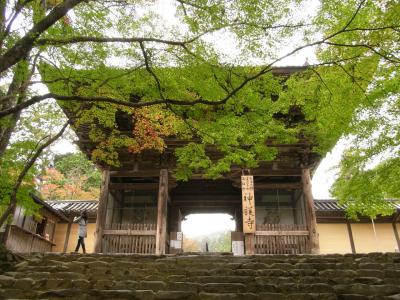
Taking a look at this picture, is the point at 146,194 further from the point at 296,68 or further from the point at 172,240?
the point at 296,68

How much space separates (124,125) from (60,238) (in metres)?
8.10

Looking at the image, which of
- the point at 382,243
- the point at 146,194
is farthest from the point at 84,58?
the point at 382,243

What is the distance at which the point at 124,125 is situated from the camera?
46.4ft

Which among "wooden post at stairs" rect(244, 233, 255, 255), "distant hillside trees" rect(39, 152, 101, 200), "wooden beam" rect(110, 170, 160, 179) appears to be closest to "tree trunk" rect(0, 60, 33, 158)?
"wooden beam" rect(110, 170, 160, 179)

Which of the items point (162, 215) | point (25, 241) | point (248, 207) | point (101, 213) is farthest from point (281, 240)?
point (25, 241)

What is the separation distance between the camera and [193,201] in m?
16.7

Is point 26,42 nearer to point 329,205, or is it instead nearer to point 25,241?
point 25,241

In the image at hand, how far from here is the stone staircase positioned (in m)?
5.34

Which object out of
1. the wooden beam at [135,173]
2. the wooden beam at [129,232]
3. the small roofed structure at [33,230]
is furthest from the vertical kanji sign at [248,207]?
the small roofed structure at [33,230]

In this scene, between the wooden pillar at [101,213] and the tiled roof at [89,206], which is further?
the tiled roof at [89,206]

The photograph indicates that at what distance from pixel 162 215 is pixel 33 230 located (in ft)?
23.8

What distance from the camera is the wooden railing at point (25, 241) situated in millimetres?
13500

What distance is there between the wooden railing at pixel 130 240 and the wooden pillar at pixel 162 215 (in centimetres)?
24

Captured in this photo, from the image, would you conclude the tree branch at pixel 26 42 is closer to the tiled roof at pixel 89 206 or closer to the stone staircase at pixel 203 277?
the stone staircase at pixel 203 277
